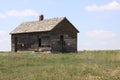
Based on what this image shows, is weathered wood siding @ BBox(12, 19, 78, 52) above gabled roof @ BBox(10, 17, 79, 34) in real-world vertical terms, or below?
below

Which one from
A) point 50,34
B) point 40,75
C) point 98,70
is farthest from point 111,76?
point 50,34

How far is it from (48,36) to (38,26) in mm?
3795

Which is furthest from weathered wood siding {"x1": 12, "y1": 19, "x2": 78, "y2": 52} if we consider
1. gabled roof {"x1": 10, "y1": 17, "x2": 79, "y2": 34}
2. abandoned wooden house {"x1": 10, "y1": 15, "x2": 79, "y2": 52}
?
gabled roof {"x1": 10, "y1": 17, "x2": 79, "y2": 34}

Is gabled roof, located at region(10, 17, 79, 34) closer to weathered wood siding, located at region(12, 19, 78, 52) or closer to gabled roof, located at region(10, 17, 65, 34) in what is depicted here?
gabled roof, located at region(10, 17, 65, 34)

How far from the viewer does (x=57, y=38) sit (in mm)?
48906

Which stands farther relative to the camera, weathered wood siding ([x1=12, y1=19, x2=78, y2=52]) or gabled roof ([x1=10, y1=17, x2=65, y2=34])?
gabled roof ([x1=10, y1=17, x2=65, y2=34])

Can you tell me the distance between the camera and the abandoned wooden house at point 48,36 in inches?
1897

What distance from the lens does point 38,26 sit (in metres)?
51.2

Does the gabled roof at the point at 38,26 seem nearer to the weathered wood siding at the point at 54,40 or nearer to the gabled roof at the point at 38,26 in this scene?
the gabled roof at the point at 38,26

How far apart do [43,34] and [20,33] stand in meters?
6.11

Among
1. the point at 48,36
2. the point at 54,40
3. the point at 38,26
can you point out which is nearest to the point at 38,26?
the point at 38,26

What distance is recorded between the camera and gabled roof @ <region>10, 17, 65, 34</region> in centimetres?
4902

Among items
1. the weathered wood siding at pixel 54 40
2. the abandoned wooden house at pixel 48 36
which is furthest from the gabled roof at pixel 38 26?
the weathered wood siding at pixel 54 40

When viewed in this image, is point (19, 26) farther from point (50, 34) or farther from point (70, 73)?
point (70, 73)
